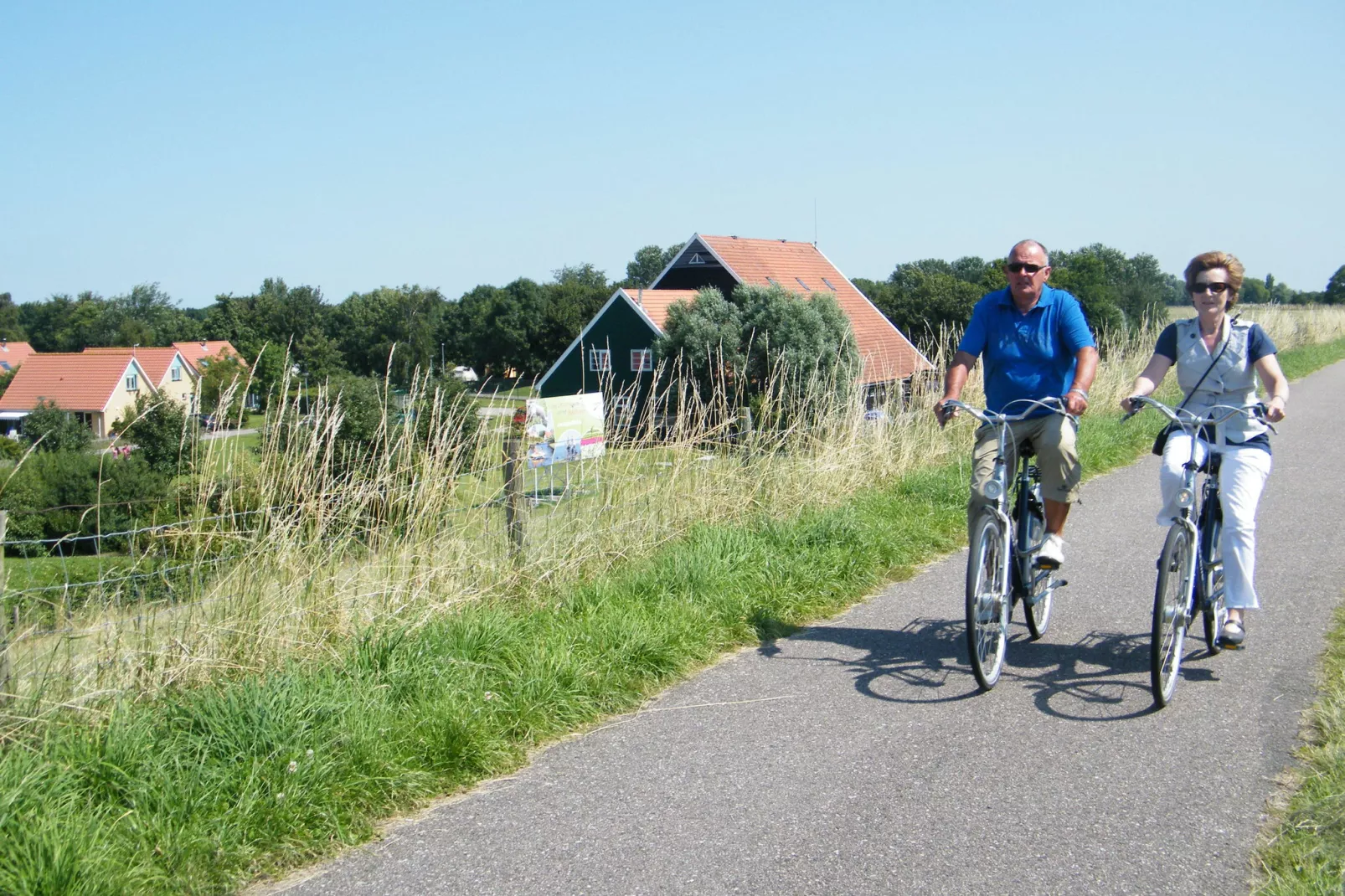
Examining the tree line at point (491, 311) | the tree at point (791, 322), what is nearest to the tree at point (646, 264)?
the tree line at point (491, 311)

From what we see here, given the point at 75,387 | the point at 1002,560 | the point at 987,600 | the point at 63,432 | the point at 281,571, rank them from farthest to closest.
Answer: the point at 75,387 < the point at 63,432 < the point at 281,571 < the point at 1002,560 < the point at 987,600

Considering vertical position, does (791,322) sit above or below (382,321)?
below

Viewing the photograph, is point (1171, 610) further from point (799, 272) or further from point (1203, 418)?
point (799, 272)

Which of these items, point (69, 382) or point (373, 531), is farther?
point (69, 382)

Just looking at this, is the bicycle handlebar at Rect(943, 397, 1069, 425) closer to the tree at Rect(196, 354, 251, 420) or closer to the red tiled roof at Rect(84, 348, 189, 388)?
the tree at Rect(196, 354, 251, 420)

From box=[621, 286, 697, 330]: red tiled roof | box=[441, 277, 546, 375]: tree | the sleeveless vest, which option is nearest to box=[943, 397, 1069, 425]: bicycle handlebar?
the sleeveless vest

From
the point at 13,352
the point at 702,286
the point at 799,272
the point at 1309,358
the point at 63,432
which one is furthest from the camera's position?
the point at 13,352

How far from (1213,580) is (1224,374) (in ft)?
3.11

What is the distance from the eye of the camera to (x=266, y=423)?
17.7 feet

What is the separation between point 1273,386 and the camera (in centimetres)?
479

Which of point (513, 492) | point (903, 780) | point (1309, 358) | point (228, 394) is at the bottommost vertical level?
point (903, 780)

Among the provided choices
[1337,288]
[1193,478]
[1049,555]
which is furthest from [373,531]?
[1337,288]

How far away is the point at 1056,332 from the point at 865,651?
1.79 metres

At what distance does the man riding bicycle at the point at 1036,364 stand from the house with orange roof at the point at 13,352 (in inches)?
4564
